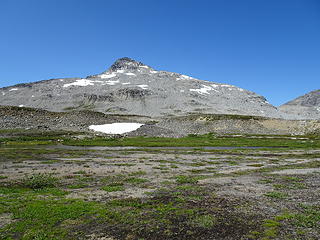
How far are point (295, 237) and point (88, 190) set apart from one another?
18.2 meters

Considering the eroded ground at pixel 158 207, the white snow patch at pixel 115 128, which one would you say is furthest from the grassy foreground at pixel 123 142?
the eroded ground at pixel 158 207

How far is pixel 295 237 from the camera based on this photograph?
1377cm

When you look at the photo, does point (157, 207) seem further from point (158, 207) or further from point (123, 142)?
point (123, 142)

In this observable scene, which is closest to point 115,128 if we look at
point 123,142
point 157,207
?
point 123,142

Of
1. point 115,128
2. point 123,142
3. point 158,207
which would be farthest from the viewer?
point 115,128

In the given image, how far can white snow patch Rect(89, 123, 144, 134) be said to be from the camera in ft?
368

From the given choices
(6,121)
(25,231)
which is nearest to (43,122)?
(6,121)

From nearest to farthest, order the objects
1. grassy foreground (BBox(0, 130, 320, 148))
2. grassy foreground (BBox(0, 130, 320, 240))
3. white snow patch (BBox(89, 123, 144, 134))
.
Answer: grassy foreground (BBox(0, 130, 320, 240)) → grassy foreground (BBox(0, 130, 320, 148)) → white snow patch (BBox(89, 123, 144, 134))

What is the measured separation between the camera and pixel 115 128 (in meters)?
116

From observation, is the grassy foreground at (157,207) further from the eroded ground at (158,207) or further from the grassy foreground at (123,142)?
the grassy foreground at (123,142)

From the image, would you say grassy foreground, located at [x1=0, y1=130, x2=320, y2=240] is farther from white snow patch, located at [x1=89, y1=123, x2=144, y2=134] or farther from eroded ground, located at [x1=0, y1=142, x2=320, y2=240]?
white snow patch, located at [x1=89, y1=123, x2=144, y2=134]

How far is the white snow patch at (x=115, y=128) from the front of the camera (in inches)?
4420

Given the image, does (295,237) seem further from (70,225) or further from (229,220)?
(70,225)

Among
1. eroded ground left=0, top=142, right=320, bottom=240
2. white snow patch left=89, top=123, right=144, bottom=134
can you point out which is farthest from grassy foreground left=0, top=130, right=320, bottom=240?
white snow patch left=89, top=123, right=144, bottom=134
